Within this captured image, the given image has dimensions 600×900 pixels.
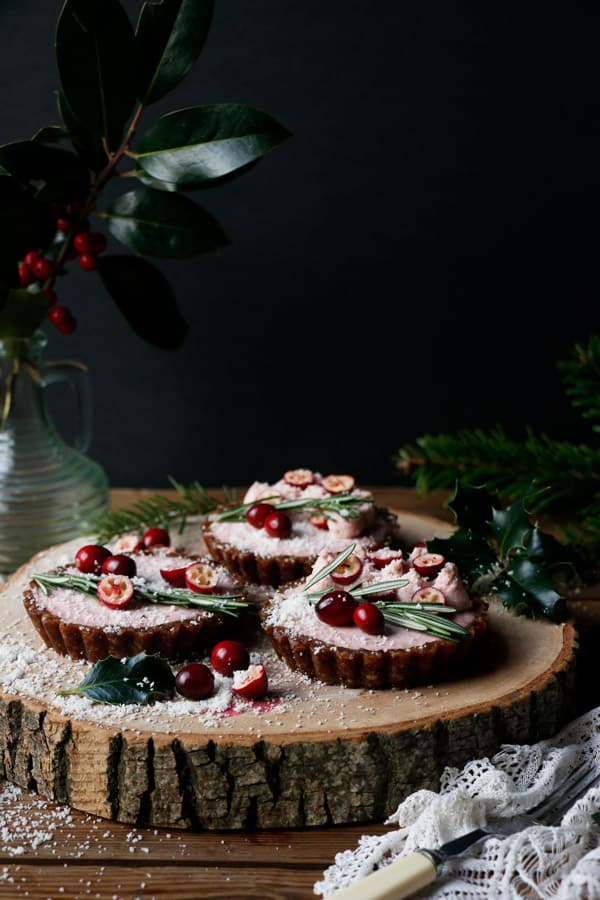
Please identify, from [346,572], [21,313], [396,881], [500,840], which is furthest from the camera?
[21,313]

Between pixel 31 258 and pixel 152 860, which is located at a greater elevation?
pixel 31 258

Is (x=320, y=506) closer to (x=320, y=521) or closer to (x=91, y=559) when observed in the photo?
(x=320, y=521)

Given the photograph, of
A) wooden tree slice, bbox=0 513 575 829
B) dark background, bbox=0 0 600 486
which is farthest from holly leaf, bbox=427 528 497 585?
dark background, bbox=0 0 600 486

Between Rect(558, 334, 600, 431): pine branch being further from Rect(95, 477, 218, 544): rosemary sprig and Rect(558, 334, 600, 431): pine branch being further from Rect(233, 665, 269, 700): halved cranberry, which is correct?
Rect(233, 665, 269, 700): halved cranberry

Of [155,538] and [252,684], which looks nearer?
[252,684]

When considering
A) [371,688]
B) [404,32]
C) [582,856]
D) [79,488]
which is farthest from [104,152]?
[582,856]

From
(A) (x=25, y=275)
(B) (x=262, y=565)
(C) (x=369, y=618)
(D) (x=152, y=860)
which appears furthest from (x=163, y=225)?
(D) (x=152, y=860)

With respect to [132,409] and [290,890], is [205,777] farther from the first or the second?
[132,409]

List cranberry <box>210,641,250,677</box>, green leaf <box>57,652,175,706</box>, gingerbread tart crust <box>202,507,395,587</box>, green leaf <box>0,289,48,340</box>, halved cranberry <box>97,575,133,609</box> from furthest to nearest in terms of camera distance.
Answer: green leaf <box>0,289,48,340</box> → gingerbread tart crust <box>202,507,395,587</box> → halved cranberry <box>97,575,133,609</box> → cranberry <box>210,641,250,677</box> → green leaf <box>57,652,175,706</box>
